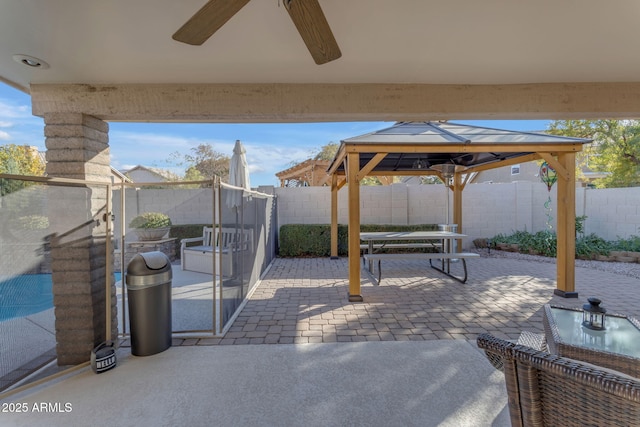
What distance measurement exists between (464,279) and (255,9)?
17.5ft

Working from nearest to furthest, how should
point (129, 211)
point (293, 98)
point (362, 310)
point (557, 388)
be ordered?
point (557, 388) < point (293, 98) < point (362, 310) < point (129, 211)

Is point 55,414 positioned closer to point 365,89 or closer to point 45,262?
point 45,262

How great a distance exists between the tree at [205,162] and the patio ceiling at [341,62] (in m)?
18.1

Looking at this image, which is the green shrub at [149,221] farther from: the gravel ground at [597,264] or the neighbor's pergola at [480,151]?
the gravel ground at [597,264]

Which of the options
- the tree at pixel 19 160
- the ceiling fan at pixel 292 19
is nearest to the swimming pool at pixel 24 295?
the ceiling fan at pixel 292 19

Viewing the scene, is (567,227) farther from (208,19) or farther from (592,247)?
(208,19)

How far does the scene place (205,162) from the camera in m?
20.5

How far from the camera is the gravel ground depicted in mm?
5943

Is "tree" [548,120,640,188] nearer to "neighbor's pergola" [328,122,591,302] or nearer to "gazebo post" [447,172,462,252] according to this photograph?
"gazebo post" [447,172,462,252]

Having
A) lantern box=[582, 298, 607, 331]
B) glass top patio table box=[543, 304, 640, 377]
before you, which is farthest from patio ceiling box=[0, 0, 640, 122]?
glass top patio table box=[543, 304, 640, 377]

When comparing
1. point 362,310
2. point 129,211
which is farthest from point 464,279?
point 129,211

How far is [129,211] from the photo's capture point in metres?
7.20

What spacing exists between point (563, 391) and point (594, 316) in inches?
63.3

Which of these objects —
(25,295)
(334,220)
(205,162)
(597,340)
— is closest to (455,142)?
(597,340)
